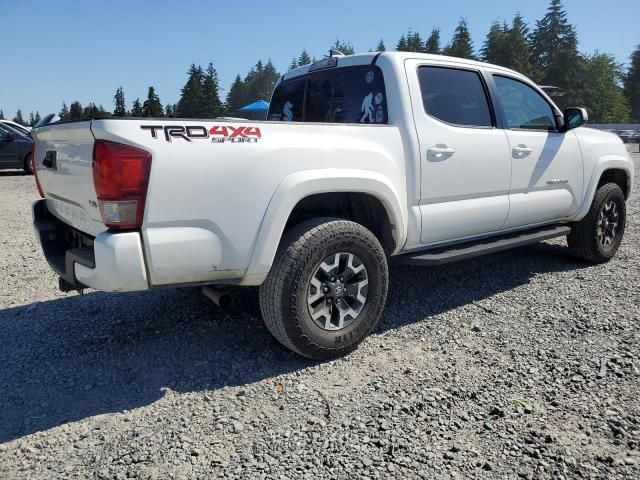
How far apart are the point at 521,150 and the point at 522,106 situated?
1.89ft

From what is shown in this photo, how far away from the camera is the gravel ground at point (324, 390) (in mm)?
2223

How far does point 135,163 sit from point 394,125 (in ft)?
5.87

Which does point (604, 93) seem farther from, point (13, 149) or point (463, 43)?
point (13, 149)

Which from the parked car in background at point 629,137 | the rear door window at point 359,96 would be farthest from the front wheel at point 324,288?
the parked car in background at point 629,137

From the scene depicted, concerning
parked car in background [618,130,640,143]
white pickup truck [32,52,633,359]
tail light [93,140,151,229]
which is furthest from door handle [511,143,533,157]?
parked car in background [618,130,640,143]

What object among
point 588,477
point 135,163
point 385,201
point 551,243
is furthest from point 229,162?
point 551,243

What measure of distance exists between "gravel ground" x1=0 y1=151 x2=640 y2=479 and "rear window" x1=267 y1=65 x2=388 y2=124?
1611 millimetres

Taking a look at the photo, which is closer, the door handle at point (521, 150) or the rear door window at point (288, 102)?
the door handle at point (521, 150)

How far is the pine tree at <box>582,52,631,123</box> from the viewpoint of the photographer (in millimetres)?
74188

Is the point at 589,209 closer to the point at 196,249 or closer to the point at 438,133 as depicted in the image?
the point at 438,133

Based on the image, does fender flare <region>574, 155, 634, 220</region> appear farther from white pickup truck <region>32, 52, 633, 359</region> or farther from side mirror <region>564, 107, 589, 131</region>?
side mirror <region>564, 107, 589, 131</region>

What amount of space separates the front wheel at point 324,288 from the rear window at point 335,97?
39.8 inches

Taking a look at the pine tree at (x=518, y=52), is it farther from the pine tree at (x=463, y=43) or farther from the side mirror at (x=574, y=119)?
the side mirror at (x=574, y=119)

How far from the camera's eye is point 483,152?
3891 mm
